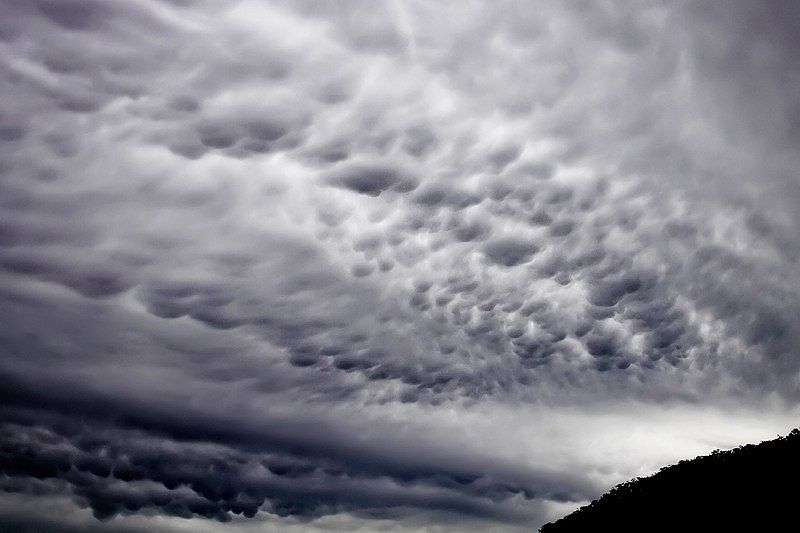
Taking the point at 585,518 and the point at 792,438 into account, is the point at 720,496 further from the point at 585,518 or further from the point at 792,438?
the point at 585,518

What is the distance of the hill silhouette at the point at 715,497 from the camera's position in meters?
29.7

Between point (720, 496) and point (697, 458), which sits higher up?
point (697, 458)

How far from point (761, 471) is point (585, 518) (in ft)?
40.6

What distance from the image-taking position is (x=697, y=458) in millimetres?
38656

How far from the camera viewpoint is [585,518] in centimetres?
4209

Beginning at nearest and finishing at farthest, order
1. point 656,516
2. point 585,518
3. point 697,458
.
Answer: point 656,516 → point 697,458 → point 585,518

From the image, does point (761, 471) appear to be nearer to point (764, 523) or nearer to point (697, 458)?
point (764, 523)

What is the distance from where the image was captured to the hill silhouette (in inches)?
1170

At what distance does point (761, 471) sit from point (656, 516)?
586 centimetres

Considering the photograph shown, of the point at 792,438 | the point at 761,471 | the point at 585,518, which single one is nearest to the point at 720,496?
the point at 761,471

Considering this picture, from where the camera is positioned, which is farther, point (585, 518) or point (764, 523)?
point (585, 518)

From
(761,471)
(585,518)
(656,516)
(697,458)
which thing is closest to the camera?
(761,471)

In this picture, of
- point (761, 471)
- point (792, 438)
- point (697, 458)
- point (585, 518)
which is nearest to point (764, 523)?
point (761, 471)

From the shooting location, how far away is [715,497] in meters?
33.2
